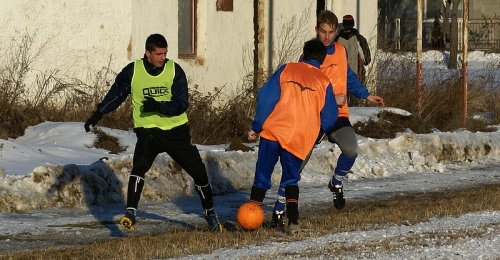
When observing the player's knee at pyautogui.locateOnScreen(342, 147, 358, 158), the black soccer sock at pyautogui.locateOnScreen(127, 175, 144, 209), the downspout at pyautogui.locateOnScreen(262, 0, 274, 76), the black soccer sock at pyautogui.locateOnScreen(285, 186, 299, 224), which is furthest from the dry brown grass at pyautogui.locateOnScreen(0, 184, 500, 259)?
the downspout at pyautogui.locateOnScreen(262, 0, 274, 76)

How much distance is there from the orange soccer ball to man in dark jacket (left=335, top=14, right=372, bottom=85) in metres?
8.92

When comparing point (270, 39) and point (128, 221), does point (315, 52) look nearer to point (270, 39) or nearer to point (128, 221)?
point (128, 221)

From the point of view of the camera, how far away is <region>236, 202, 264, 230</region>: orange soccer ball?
9.90 meters

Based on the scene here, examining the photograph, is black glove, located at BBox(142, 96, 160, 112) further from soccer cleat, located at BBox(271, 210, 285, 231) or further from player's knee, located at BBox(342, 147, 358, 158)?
player's knee, located at BBox(342, 147, 358, 158)

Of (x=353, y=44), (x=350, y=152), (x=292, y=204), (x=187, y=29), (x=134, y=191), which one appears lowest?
(x=292, y=204)

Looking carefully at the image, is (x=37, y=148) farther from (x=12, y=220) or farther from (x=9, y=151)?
(x=12, y=220)

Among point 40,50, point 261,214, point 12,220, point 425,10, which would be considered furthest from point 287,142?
point 425,10

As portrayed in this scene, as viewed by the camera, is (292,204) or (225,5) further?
(225,5)

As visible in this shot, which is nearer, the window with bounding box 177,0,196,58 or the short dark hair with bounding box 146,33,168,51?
the short dark hair with bounding box 146,33,168,51

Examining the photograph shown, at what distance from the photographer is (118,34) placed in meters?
17.2

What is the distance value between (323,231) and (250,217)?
65 centimetres

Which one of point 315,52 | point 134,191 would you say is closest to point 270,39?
point 315,52

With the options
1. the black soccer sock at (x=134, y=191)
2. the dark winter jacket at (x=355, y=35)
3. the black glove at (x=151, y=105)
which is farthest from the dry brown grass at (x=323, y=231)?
the dark winter jacket at (x=355, y=35)

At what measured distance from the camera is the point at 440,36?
4797cm
